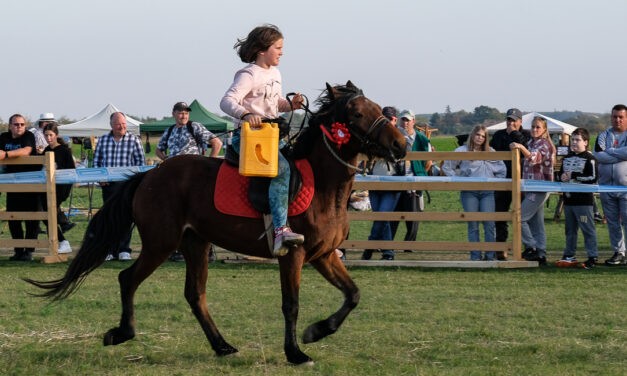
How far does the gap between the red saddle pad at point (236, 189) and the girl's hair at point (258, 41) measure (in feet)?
2.97

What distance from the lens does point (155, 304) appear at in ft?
→ 31.7

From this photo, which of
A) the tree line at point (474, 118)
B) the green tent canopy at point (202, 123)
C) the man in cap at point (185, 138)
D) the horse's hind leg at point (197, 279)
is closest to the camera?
the horse's hind leg at point (197, 279)

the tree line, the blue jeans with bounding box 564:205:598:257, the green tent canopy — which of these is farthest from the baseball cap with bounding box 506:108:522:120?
the tree line

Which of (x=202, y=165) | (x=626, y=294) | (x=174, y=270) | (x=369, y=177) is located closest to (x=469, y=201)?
(x=369, y=177)

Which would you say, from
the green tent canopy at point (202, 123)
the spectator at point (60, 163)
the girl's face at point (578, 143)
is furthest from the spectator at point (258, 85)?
the green tent canopy at point (202, 123)

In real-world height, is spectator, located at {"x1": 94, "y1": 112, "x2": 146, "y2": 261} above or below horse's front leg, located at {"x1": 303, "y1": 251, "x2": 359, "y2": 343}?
above

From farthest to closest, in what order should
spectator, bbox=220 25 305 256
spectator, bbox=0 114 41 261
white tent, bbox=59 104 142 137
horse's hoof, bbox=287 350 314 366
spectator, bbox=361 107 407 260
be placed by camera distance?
white tent, bbox=59 104 142 137 < spectator, bbox=0 114 41 261 < spectator, bbox=361 107 407 260 < spectator, bbox=220 25 305 256 < horse's hoof, bbox=287 350 314 366

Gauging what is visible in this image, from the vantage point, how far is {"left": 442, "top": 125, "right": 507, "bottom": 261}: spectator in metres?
13.2

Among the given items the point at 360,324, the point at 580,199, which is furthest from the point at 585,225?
the point at 360,324

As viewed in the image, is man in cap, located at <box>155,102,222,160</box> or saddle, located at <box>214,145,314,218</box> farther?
man in cap, located at <box>155,102,222,160</box>

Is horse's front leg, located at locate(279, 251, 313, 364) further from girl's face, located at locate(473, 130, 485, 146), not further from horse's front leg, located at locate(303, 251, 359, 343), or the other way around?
girl's face, located at locate(473, 130, 485, 146)

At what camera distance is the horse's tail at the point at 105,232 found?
25.4 ft

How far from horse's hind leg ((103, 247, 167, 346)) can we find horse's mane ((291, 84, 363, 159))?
137 cm

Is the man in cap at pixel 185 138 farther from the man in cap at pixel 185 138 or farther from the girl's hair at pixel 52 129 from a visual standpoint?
the girl's hair at pixel 52 129
